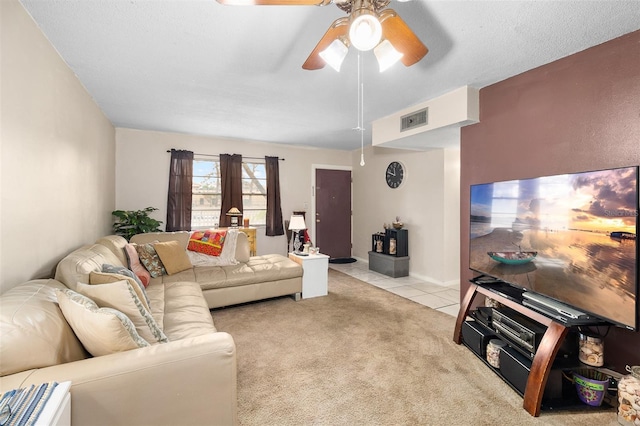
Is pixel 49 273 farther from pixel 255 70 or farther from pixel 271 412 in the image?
pixel 255 70

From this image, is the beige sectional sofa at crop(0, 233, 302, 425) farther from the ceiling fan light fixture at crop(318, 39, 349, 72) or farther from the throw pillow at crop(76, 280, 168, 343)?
the ceiling fan light fixture at crop(318, 39, 349, 72)

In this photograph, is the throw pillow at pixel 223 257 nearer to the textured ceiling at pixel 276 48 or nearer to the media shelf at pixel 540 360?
the textured ceiling at pixel 276 48

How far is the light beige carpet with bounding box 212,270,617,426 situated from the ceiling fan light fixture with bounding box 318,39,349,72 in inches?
78.0

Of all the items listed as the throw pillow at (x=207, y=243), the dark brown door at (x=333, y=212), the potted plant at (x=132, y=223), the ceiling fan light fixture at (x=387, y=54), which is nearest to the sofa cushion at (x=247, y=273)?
the throw pillow at (x=207, y=243)

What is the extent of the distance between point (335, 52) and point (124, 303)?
67.7 inches

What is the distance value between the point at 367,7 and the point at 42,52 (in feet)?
7.05

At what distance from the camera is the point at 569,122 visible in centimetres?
219

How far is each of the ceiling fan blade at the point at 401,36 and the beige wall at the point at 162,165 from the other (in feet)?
13.6

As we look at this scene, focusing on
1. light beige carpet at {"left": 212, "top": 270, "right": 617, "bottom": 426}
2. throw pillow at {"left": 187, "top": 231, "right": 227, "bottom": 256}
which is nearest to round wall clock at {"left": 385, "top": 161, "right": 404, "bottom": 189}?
light beige carpet at {"left": 212, "top": 270, "right": 617, "bottom": 426}

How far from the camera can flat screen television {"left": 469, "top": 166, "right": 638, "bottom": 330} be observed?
1.56 meters

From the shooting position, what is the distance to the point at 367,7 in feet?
4.23

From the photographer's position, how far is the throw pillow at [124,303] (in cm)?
→ 151

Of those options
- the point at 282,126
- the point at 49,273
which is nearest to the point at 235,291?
the point at 49,273

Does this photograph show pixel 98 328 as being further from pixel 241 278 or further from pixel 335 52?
pixel 241 278
